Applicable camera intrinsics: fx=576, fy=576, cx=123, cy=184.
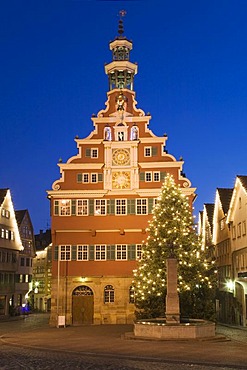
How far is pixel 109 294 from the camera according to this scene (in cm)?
4888

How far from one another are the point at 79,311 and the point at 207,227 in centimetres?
2396

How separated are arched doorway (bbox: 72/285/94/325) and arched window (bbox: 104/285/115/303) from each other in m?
1.22

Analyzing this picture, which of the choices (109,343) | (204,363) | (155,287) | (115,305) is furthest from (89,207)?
(204,363)

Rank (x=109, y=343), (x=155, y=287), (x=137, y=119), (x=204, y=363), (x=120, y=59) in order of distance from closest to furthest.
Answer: (x=204, y=363) < (x=109, y=343) < (x=155, y=287) < (x=137, y=119) < (x=120, y=59)

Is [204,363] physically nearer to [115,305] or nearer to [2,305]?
[115,305]

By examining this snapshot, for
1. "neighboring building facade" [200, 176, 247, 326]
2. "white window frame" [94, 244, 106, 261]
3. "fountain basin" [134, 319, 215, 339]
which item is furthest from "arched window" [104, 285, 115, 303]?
"fountain basin" [134, 319, 215, 339]

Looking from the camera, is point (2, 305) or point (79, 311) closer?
point (79, 311)

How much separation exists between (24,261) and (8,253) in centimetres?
1032

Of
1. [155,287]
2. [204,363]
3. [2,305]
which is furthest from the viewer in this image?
[2,305]

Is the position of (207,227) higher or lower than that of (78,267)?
higher

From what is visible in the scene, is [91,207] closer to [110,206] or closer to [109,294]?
[110,206]

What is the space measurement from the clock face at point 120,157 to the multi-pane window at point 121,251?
724 centimetres

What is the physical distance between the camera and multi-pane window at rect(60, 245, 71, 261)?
4951 cm

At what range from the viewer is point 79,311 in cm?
4881
